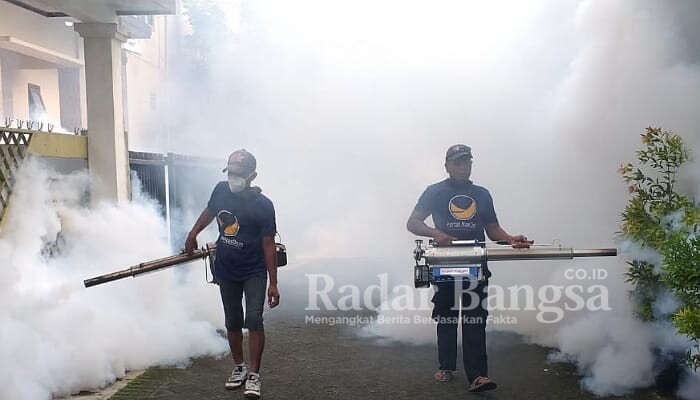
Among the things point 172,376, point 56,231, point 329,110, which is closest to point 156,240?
point 56,231

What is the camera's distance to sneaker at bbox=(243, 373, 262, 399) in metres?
4.31

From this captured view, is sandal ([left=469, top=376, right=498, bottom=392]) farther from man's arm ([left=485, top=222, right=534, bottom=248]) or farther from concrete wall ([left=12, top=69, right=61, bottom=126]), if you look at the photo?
concrete wall ([left=12, top=69, right=61, bottom=126])

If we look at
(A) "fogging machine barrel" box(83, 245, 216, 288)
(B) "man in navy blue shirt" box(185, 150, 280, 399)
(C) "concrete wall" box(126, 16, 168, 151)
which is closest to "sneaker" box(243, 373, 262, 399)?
(B) "man in navy blue shirt" box(185, 150, 280, 399)

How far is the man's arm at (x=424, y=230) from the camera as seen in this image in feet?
14.4

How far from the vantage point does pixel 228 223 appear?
4.45 metres

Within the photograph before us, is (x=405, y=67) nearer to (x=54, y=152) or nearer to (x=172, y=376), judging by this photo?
(x=54, y=152)

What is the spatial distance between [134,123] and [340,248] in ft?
30.8

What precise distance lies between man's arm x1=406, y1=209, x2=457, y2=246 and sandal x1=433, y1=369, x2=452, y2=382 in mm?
983

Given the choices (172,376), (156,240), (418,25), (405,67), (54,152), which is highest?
(418,25)

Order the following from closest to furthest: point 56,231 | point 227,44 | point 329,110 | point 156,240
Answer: point 56,231 < point 156,240 < point 329,110 < point 227,44

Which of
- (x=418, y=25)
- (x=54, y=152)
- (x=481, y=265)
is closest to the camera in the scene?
(x=481, y=265)

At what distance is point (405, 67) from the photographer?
24.6ft

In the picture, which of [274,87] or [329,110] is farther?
[274,87]

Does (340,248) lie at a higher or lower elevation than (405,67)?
lower
